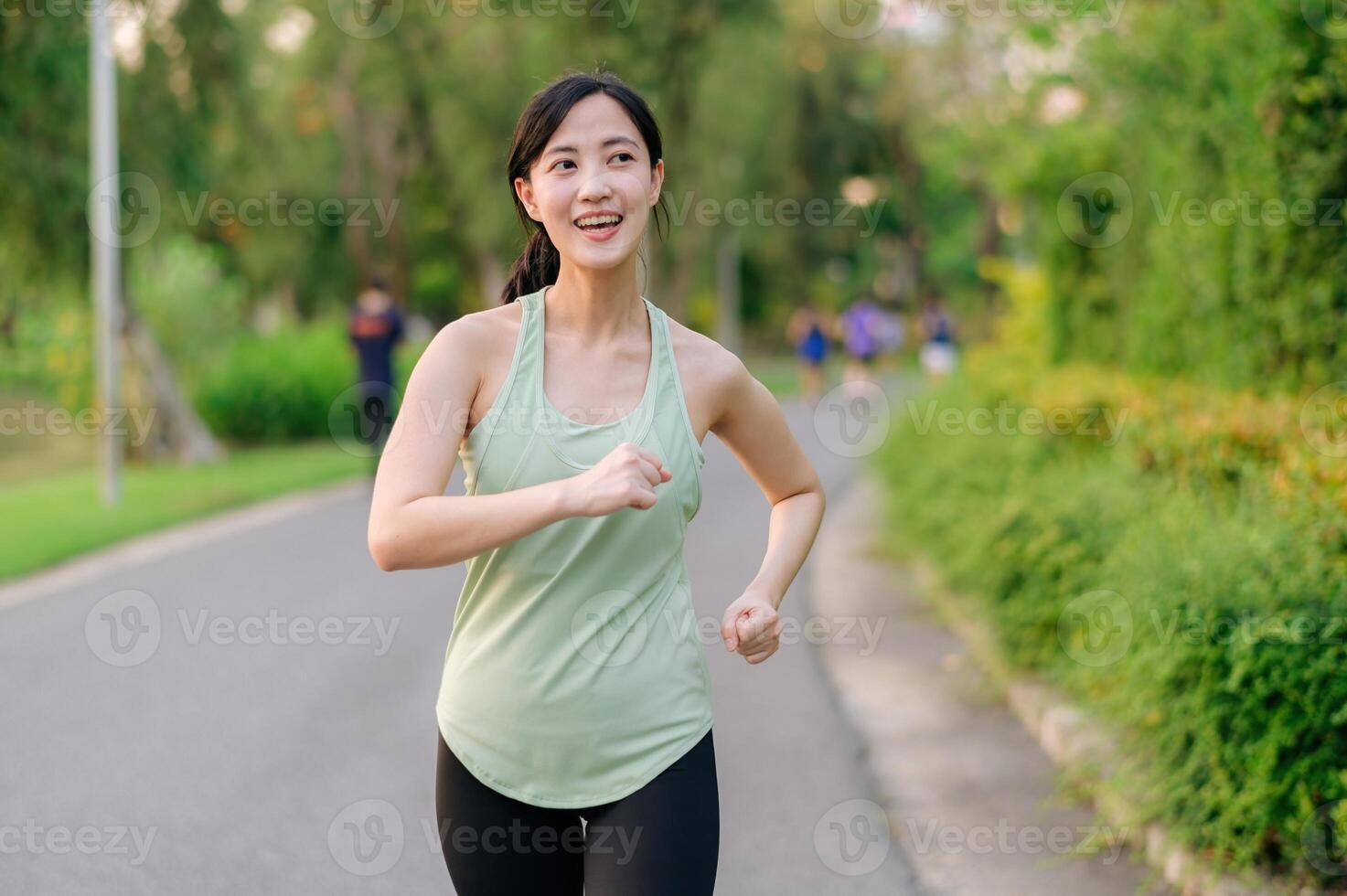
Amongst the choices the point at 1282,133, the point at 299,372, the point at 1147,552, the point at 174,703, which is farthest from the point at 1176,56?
the point at 299,372

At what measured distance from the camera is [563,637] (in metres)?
2.29

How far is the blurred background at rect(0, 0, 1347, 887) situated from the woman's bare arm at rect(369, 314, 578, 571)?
77 centimetres

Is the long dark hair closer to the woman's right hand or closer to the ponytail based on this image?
the ponytail

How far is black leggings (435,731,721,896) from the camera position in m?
2.31

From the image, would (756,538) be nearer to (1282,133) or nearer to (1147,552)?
(1282,133)

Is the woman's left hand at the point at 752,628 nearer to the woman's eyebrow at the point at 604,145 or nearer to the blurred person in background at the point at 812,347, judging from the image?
the woman's eyebrow at the point at 604,145

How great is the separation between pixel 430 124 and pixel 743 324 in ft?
84.0

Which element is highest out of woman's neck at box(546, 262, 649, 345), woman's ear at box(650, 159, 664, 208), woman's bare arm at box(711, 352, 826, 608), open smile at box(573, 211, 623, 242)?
woman's ear at box(650, 159, 664, 208)

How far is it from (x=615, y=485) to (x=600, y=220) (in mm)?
547

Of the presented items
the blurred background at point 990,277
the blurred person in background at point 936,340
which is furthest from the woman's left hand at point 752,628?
the blurred person in background at point 936,340

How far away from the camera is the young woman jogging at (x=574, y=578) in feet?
7.49

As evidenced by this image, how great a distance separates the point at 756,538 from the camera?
456 inches

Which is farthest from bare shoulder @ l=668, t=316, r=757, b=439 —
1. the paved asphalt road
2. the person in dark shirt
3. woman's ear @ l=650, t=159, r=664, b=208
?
the person in dark shirt

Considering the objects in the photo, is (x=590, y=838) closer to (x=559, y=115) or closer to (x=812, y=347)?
(x=559, y=115)
